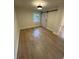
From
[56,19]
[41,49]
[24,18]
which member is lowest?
[41,49]

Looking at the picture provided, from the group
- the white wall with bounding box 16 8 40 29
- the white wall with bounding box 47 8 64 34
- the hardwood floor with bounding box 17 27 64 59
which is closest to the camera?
the hardwood floor with bounding box 17 27 64 59

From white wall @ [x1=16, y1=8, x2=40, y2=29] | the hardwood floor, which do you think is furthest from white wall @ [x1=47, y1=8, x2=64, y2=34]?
white wall @ [x1=16, y1=8, x2=40, y2=29]

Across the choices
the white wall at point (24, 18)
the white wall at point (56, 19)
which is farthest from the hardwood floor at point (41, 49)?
the white wall at point (24, 18)

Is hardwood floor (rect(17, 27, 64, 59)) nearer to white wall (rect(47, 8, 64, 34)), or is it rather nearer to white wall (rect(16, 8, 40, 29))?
white wall (rect(47, 8, 64, 34))

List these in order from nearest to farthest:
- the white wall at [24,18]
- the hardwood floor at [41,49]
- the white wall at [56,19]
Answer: the hardwood floor at [41,49], the white wall at [56,19], the white wall at [24,18]

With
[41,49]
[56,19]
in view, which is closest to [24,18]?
[56,19]

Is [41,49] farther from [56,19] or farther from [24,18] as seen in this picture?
[24,18]

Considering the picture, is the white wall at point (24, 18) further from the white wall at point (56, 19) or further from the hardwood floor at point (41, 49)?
the hardwood floor at point (41, 49)
